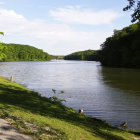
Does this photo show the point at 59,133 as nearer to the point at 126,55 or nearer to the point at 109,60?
the point at 126,55

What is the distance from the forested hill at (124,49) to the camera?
7717 centimetres

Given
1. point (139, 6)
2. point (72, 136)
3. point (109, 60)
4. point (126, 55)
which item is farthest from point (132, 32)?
point (72, 136)

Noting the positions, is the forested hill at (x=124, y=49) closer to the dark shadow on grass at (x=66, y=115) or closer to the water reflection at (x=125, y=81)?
the water reflection at (x=125, y=81)

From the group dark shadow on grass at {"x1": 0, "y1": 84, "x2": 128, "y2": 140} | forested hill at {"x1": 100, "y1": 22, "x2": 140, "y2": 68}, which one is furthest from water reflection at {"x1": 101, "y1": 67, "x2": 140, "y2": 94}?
forested hill at {"x1": 100, "y1": 22, "x2": 140, "y2": 68}

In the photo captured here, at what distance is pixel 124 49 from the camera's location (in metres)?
84.1

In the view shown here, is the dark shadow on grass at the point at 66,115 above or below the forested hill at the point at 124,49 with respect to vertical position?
below

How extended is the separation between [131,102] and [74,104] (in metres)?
5.81

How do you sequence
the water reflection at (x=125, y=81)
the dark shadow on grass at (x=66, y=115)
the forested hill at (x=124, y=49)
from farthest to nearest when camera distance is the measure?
the forested hill at (x=124, y=49) → the water reflection at (x=125, y=81) → the dark shadow on grass at (x=66, y=115)

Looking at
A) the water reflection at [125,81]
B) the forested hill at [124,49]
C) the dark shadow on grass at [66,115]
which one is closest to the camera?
the dark shadow on grass at [66,115]

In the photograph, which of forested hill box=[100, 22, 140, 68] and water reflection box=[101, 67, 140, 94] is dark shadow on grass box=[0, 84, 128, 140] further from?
forested hill box=[100, 22, 140, 68]

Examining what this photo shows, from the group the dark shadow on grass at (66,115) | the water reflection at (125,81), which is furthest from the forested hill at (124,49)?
the dark shadow on grass at (66,115)

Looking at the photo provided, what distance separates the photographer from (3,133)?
6.38 metres

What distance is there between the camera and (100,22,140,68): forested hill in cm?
7717

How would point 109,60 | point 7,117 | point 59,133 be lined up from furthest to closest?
1. point 109,60
2. point 7,117
3. point 59,133
